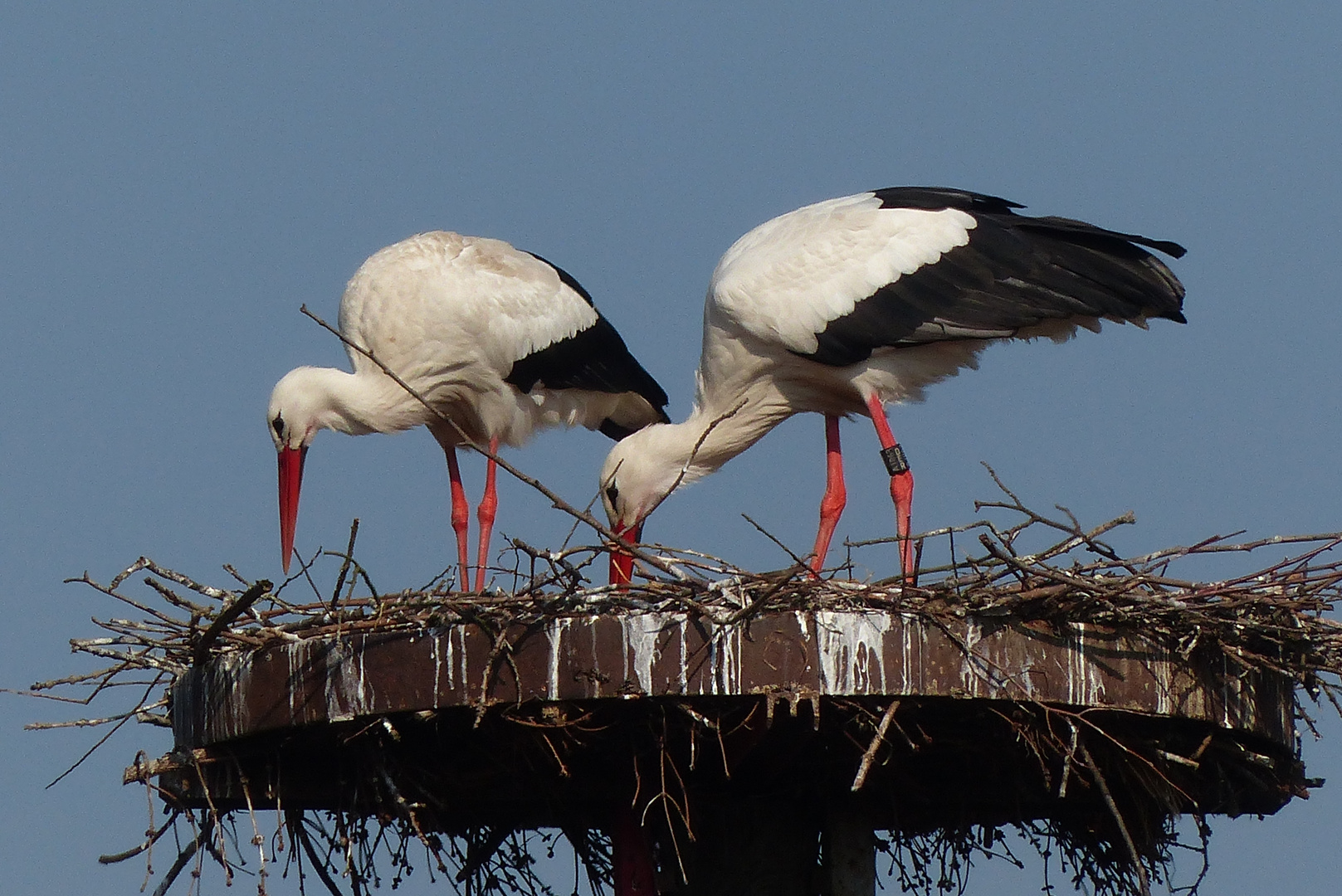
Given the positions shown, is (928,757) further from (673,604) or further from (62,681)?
(62,681)

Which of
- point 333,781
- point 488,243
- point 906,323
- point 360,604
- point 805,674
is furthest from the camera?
point 488,243

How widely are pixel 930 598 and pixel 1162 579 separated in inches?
28.0

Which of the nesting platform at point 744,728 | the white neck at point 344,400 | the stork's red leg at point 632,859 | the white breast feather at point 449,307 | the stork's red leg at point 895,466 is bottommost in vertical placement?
the stork's red leg at point 632,859

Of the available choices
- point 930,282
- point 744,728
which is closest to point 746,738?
point 744,728

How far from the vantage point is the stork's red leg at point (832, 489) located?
8.66 metres

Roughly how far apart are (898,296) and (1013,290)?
45 centimetres

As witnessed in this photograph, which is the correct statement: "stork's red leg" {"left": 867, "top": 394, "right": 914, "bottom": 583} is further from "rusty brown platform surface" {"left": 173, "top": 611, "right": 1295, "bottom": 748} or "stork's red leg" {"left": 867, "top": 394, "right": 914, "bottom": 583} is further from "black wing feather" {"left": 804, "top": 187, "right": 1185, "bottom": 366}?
"rusty brown platform surface" {"left": 173, "top": 611, "right": 1295, "bottom": 748}

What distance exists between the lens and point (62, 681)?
6.23m

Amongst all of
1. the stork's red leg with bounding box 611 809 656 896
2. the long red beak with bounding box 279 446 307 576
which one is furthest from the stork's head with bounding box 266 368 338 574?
the stork's red leg with bounding box 611 809 656 896

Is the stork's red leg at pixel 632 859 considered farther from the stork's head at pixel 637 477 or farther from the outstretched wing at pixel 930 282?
the outstretched wing at pixel 930 282

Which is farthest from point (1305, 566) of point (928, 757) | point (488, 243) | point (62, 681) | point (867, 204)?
point (488, 243)

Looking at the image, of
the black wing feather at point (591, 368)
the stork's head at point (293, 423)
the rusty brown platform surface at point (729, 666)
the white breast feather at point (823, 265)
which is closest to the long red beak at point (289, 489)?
the stork's head at point (293, 423)

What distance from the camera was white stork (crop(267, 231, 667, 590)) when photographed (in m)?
9.09

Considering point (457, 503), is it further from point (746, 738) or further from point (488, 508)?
point (746, 738)
